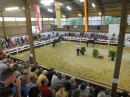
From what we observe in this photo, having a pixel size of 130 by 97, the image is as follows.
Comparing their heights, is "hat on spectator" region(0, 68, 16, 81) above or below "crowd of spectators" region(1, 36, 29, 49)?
above

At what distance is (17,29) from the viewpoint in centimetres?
1391

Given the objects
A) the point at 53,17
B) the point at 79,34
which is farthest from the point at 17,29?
the point at 79,34

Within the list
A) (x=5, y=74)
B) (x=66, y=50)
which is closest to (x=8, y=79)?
(x=5, y=74)

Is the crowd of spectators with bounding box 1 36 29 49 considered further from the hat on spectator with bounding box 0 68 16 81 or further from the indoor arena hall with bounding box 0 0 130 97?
the hat on spectator with bounding box 0 68 16 81

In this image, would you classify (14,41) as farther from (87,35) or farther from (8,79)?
(8,79)

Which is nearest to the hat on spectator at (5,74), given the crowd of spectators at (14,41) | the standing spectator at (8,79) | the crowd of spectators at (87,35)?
the standing spectator at (8,79)

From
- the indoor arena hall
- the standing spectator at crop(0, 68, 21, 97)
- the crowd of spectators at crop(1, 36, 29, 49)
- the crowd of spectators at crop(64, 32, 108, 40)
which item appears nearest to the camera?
the standing spectator at crop(0, 68, 21, 97)

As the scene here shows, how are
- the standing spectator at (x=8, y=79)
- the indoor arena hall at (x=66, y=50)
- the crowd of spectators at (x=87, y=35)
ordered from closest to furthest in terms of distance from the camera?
1. the standing spectator at (x=8, y=79)
2. the indoor arena hall at (x=66, y=50)
3. the crowd of spectators at (x=87, y=35)

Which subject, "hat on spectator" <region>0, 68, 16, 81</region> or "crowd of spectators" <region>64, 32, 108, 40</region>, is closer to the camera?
"hat on spectator" <region>0, 68, 16, 81</region>

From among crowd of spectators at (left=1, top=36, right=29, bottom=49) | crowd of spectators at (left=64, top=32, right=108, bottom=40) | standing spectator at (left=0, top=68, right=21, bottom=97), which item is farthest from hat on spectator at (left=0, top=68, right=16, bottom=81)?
crowd of spectators at (left=64, top=32, right=108, bottom=40)

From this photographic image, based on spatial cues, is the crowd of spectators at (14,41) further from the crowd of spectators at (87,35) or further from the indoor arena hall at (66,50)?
the crowd of spectators at (87,35)

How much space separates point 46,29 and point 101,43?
9014 millimetres

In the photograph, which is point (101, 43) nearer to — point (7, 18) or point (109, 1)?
point (109, 1)

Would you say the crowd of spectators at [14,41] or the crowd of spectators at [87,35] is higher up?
the crowd of spectators at [87,35]
